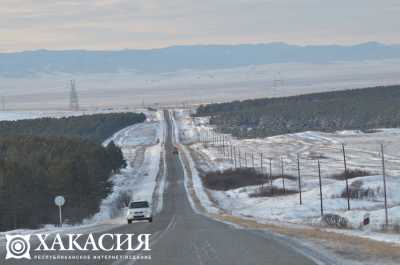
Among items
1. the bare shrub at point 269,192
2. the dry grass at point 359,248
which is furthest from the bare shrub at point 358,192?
the dry grass at point 359,248

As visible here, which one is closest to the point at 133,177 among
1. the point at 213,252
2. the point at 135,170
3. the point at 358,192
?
the point at 135,170

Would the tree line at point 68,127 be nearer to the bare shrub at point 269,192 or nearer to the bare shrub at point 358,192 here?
the bare shrub at point 269,192

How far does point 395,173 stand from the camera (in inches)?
3381

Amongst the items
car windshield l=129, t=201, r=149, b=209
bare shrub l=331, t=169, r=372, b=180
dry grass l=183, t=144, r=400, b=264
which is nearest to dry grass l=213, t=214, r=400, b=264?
dry grass l=183, t=144, r=400, b=264

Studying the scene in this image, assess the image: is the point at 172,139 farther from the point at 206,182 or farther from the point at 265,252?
the point at 265,252

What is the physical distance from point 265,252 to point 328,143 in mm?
123789

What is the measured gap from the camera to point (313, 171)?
97.1 meters

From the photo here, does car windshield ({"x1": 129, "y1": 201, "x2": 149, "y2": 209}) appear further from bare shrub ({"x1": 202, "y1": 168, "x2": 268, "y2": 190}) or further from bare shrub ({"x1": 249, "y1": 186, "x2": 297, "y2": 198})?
bare shrub ({"x1": 202, "y1": 168, "x2": 268, "y2": 190})

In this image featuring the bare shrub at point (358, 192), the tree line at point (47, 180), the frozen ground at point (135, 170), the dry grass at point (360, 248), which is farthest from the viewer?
the frozen ground at point (135, 170)

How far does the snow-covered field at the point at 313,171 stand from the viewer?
4747cm

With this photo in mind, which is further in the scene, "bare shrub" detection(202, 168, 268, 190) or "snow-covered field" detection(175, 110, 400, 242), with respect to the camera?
"bare shrub" detection(202, 168, 268, 190)

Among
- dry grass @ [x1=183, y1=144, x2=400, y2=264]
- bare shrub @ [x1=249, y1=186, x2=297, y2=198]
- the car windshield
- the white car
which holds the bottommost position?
bare shrub @ [x1=249, y1=186, x2=297, y2=198]

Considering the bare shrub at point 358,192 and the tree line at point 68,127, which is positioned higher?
the tree line at point 68,127

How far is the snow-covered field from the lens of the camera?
47469 mm
